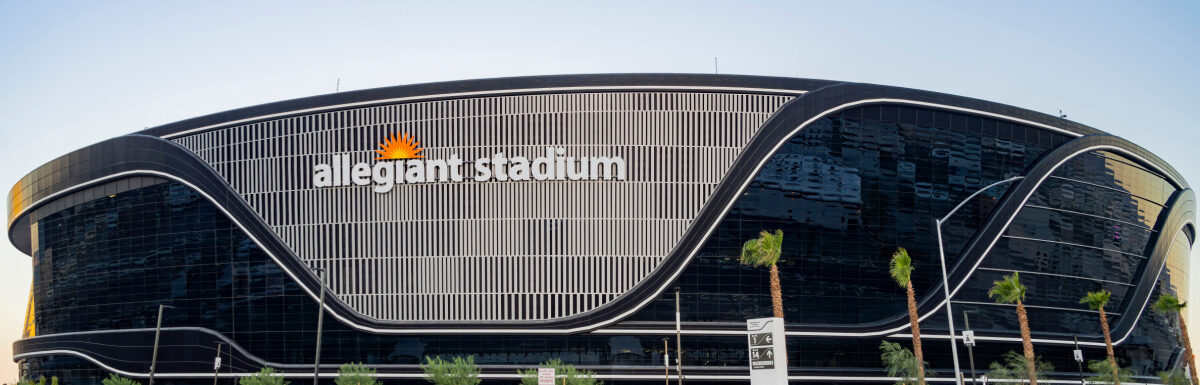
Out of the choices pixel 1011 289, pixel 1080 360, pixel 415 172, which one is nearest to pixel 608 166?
pixel 415 172

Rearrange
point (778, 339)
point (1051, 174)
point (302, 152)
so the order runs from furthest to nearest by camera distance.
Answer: point (1051, 174)
point (302, 152)
point (778, 339)

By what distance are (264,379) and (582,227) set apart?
71.6 feet

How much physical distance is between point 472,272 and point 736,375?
1794cm

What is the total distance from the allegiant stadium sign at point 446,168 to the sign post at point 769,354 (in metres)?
34.3

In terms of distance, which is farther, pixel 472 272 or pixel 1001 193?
pixel 1001 193

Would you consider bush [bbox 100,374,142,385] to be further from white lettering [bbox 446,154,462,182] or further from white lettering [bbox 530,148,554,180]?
white lettering [bbox 530,148,554,180]

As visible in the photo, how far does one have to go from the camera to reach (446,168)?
6400 centimetres

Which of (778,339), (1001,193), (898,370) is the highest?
(1001,193)

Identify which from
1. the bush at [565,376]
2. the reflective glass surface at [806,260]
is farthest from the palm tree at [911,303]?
the bush at [565,376]

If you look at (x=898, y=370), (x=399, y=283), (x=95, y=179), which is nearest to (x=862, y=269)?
(x=898, y=370)

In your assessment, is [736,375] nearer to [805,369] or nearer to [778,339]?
[805,369]

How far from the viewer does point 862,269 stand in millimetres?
64938

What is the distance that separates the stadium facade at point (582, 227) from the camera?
6262 cm

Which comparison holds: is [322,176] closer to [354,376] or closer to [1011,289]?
[354,376]
